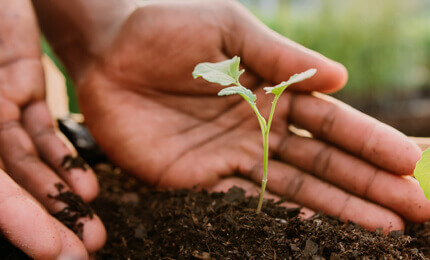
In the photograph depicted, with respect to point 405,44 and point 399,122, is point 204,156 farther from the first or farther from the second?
point 405,44

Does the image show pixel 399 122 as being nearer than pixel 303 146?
No

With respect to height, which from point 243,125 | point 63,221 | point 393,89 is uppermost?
point 243,125

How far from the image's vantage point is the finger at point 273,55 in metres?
1.51

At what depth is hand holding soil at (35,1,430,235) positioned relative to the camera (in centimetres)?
140

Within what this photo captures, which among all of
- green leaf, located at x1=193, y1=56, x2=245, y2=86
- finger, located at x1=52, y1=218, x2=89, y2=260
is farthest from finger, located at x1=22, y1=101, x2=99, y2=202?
green leaf, located at x1=193, y1=56, x2=245, y2=86

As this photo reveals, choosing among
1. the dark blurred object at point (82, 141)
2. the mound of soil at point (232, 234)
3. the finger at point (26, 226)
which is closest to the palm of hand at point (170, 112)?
the mound of soil at point (232, 234)

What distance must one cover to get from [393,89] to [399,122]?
2.56 metres

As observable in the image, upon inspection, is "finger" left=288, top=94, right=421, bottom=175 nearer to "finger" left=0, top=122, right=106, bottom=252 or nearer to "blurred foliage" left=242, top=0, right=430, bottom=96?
"finger" left=0, top=122, right=106, bottom=252

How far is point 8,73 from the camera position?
1609 mm

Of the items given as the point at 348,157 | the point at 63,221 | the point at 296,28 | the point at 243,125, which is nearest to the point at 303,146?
the point at 348,157

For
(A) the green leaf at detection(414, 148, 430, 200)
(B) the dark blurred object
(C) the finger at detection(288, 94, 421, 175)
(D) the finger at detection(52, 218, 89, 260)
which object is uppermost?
(A) the green leaf at detection(414, 148, 430, 200)

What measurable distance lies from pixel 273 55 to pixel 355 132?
18.8 inches

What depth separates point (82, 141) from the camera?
217cm

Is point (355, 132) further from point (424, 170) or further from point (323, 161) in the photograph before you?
point (424, 170)
